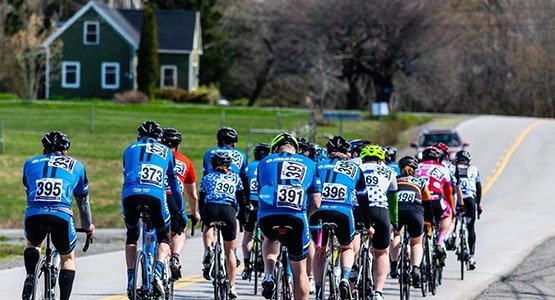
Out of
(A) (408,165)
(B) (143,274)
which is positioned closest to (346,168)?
(B) (143,274)

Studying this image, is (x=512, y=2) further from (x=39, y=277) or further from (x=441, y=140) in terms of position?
(x=39, y=277)

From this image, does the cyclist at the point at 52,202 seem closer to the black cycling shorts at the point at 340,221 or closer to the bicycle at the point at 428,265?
the black cycling shorts at the point at 340,221

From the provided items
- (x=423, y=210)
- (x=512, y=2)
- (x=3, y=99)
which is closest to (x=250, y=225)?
(x=423, y=210)

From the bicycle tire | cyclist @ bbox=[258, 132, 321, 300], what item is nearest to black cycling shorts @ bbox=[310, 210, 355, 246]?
cyclist @ bbox=[258, 132, 321, 300]

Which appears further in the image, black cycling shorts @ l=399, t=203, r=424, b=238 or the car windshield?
the car windshield

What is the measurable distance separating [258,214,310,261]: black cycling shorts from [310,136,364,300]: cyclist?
0.82m

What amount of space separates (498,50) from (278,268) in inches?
3044

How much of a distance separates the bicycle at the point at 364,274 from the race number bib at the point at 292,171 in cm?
209

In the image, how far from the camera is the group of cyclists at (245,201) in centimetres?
1213

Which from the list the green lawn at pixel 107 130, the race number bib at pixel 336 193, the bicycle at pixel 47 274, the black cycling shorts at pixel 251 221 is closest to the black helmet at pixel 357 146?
the black cycling shorts at pixel 251 221

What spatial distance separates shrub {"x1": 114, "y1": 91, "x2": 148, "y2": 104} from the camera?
7056 cm

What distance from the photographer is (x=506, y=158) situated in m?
49.7

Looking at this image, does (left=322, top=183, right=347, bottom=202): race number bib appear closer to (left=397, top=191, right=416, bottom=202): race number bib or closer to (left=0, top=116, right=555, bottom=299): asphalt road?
(left=397, top=191, right=416, bottom=202): race number bib

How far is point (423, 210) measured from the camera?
55.5 feet
